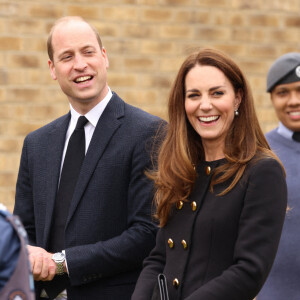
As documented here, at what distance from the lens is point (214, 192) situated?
3223 mm

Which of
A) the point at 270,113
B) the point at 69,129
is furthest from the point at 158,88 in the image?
the point at 69,129

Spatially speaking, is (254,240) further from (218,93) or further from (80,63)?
(80,63)

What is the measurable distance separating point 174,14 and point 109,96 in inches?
136

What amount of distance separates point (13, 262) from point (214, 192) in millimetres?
1279

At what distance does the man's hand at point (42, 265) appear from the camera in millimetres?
3689

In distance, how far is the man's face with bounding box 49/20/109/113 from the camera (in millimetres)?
3975

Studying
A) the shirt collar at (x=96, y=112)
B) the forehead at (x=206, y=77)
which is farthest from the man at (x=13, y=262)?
the shirt collar at (x=96, y=112)

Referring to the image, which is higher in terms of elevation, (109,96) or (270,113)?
(109,96)

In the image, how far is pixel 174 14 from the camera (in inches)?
290

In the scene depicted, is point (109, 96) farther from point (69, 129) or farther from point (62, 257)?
point (62, 257)

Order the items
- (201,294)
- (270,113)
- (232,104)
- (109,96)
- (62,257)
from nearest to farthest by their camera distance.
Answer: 1. (201,294)
2. (232,104)
3. (62,257)
4. (109,96)
5. (270,113)

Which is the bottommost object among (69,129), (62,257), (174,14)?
(62,257)

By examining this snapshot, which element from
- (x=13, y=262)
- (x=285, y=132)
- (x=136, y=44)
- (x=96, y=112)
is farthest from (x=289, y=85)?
(x=13, y=262)

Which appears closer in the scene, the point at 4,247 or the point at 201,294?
the point at 4,247
